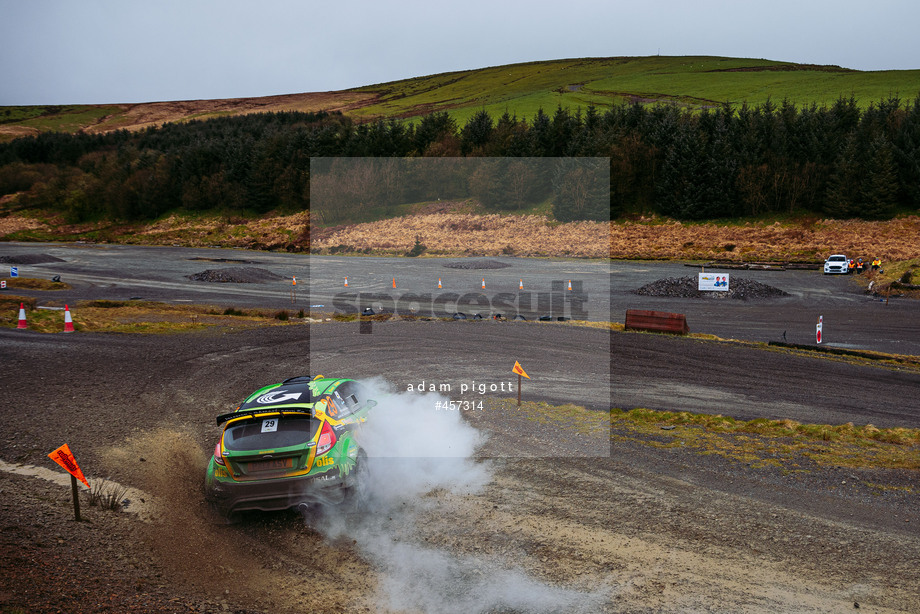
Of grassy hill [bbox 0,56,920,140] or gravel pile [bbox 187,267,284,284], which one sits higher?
grassy hill [bbox 0,56,920,140]

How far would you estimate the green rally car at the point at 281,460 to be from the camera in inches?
310

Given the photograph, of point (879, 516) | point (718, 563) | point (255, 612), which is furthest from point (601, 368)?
point (255, 612)

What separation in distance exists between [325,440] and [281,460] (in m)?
0.65

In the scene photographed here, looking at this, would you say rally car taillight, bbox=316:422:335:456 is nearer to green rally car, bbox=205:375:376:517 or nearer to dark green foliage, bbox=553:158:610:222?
green rally car, bbox=205:375:376:517

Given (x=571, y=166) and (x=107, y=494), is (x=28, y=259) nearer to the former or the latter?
(x=571, y=166)

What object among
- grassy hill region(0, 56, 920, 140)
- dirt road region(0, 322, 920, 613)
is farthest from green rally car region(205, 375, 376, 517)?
grassy hill region(0, 56, 920, 140)

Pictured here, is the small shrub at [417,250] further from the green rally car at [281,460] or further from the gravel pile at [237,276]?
the green rally car at [281,460]

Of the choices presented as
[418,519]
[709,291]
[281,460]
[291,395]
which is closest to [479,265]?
[709,291]

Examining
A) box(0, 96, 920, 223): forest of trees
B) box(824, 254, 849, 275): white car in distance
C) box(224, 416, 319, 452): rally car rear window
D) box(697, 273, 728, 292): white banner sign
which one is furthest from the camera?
box(0, 96, 920, 223): forest of trees

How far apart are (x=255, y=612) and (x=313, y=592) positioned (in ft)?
2.25

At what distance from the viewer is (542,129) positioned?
284 ft

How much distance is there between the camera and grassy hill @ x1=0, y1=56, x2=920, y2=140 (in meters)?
105

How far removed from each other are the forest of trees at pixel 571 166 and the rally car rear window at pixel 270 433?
65.6 metres

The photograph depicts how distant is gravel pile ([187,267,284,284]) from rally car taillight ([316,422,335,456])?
126ft
